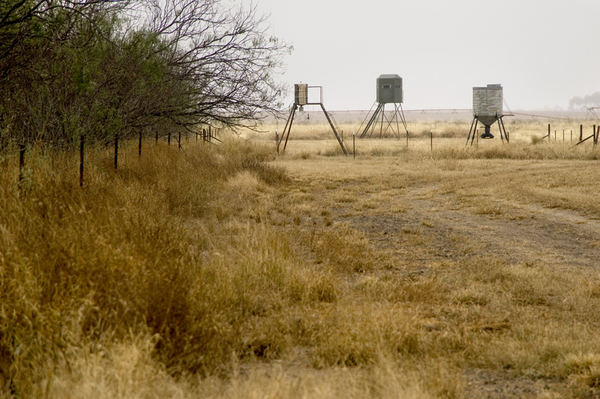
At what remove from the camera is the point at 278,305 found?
5938 millimetres

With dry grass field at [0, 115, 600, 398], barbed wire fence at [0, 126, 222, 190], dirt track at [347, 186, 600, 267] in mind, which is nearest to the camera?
dry grass field at [0, 115, 600, 398]

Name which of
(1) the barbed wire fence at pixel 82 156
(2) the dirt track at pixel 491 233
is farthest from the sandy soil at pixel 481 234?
(1) the barbed wire fence at pixel 82 156

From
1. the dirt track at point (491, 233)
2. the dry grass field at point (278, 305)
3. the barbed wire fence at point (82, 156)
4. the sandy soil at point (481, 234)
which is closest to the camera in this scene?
the dry grass field at point (278, 305)

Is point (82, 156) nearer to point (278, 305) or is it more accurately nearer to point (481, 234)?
point (278, 305)

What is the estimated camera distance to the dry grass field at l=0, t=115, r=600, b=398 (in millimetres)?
3893

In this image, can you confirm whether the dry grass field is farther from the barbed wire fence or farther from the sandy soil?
the barbed wire fence

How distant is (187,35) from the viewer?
54.6ft

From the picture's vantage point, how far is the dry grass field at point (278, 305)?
389 centimetres

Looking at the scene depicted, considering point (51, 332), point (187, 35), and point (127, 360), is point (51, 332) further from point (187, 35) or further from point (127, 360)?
point (187, 35)

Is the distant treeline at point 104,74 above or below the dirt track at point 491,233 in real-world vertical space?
above

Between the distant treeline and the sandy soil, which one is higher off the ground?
the distant treeline

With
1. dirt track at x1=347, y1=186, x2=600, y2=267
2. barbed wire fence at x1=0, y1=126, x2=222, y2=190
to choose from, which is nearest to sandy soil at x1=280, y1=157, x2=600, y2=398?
dirt track at x1=347, y1=186, x2=600, y2=267

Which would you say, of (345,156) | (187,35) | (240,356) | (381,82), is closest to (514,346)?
(240,356)

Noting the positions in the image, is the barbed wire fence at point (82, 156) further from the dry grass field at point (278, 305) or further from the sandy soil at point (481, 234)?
the sandy soil at point (481, 234)
